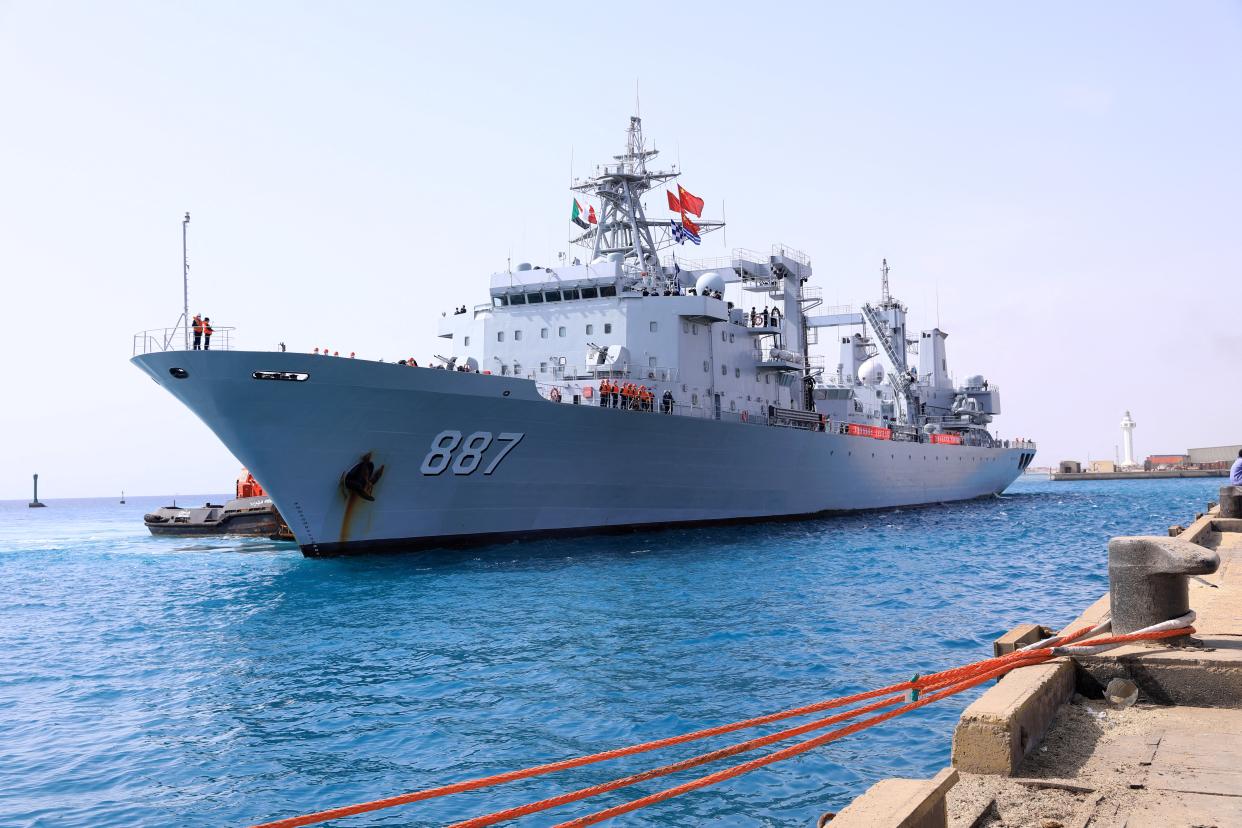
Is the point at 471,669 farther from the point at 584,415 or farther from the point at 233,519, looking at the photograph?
the point at 233,519

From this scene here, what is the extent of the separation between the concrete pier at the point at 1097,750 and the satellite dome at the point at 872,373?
40735mm

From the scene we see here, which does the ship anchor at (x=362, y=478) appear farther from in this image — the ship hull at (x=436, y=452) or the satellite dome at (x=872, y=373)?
the satellite dome at (x=872, y=373)

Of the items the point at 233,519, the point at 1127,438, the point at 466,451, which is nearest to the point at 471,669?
the point at 466,451

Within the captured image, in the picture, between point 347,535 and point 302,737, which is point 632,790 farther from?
point 347,535

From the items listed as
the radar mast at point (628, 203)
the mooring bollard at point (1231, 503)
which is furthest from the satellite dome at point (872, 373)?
the mooring bollard at point (1231, 503)

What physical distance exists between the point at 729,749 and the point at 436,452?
1602cm

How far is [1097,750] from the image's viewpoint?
422cm

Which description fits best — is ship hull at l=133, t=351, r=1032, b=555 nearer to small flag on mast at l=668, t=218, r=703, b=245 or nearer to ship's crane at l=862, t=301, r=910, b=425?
small flag on mast at l=668, t=218, r=703, b=245

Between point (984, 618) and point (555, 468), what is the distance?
11.5m

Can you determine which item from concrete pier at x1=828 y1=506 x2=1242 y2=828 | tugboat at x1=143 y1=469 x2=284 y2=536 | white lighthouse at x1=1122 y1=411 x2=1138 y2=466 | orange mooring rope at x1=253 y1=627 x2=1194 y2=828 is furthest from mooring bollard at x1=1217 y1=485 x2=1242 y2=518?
white lighthouse at x1=1122 y1=411 x2=1138 y2=466

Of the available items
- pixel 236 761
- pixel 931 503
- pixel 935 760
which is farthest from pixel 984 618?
pixel 931 503

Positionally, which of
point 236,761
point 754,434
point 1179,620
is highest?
point 754,434

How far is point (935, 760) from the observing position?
20.5 feet

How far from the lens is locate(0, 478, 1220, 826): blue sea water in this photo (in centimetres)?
636
